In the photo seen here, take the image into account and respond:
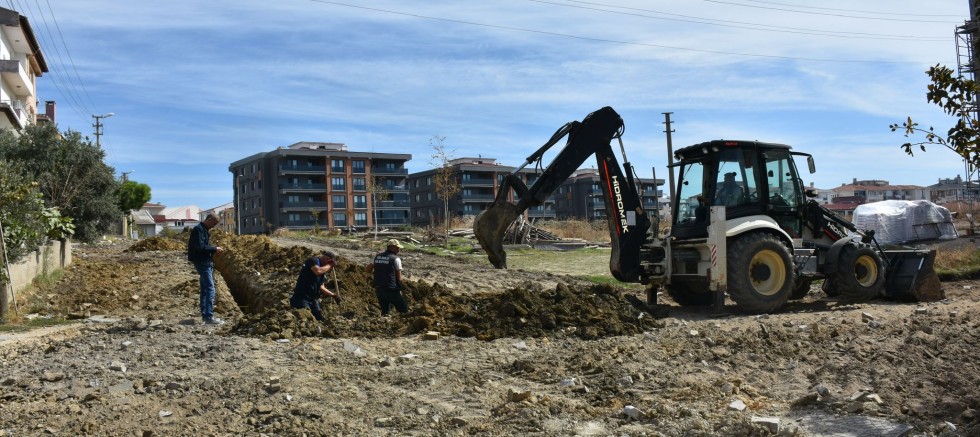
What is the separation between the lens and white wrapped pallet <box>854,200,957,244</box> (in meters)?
34.9

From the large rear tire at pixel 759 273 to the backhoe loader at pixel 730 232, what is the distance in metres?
0.02

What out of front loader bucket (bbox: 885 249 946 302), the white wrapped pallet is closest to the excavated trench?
front loader bucket (bbox: 885 249 946 302)

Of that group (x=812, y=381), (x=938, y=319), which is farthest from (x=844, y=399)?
(x=938, y=319)

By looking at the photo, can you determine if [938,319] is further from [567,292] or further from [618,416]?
[618,416]

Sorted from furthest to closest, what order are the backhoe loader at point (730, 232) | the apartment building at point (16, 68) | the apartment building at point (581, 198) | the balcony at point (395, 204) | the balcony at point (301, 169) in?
the apartment building at point (581, 198), the balcony at point (395, 204), the balcony at point (301, 169), the apartment building at point (16, 68), the backhoe loader at point (730, 232)

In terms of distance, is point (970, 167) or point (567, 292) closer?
point (970, 167)

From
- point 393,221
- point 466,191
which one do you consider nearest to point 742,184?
point 393,221

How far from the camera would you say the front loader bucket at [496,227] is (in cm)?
1329

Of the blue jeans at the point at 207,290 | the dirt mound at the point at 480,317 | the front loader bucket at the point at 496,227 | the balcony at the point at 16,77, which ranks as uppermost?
the balcony at the point at 16,77

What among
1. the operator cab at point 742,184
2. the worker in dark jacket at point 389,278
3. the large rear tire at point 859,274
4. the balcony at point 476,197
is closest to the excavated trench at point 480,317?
the worker in dark jacket at point 389,278

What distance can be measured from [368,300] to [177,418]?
24.6ft

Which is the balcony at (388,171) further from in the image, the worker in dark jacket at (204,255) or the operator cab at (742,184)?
the worker in dark jacket at (204,255)

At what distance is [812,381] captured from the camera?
7.37 m

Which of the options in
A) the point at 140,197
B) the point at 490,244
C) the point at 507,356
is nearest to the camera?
the point at 507,356
